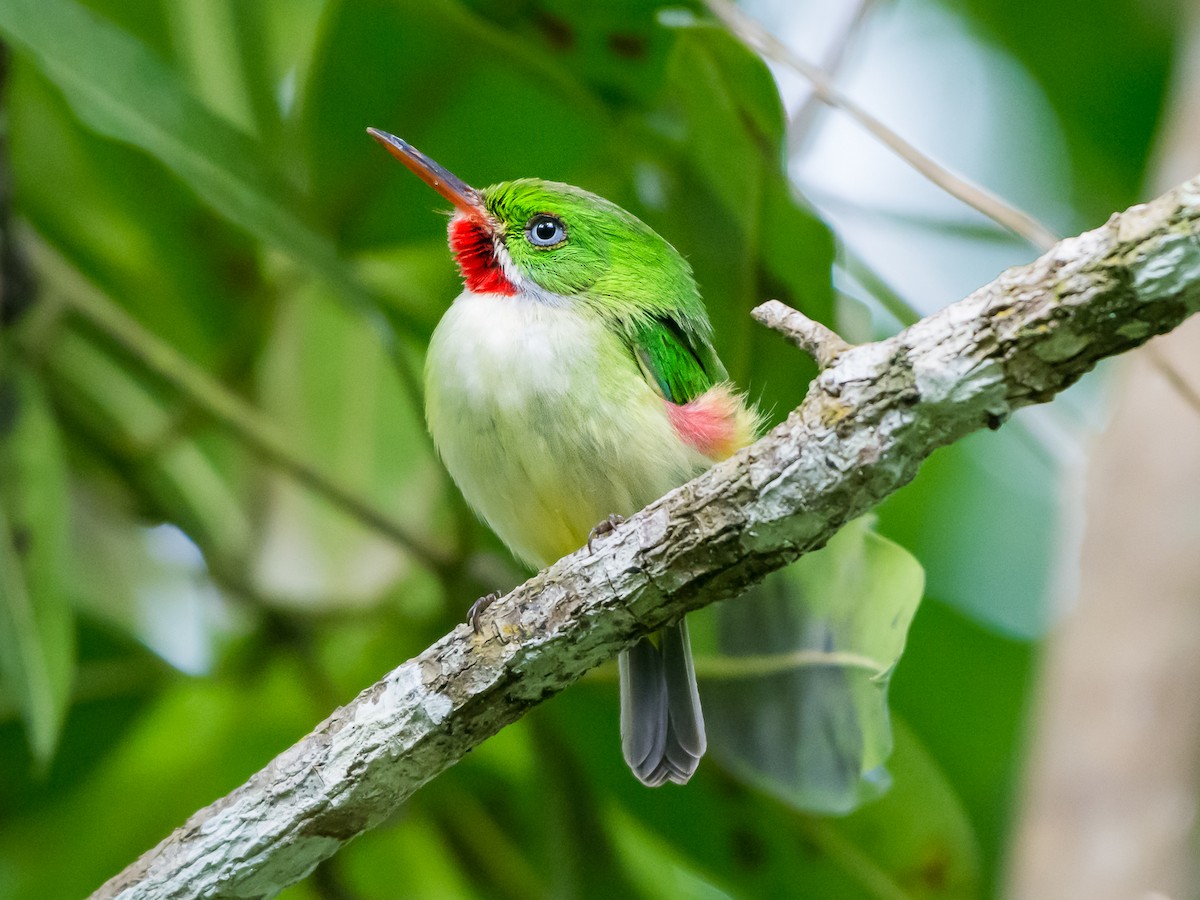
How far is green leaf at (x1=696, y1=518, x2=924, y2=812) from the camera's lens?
1.75 meters

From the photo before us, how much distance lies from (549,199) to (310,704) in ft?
4.97

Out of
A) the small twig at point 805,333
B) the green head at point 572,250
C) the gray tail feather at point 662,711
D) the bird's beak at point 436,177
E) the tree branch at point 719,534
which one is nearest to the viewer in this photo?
the tree branch at point 719,534

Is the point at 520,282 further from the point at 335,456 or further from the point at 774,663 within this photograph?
the point at 335,456

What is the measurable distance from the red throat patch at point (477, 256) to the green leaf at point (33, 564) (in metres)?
0.98

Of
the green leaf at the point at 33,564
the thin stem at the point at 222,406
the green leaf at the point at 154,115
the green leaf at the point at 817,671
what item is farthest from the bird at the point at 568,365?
the green leaf at the point at 33,564

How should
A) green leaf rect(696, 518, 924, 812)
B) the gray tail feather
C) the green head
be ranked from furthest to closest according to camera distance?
the gray tail feather
the green head
green leaf rect(696, 518, 924, 812)

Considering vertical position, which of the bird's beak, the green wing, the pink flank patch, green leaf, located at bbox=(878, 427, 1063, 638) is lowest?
green leaf, located at bbox=(878, 427, 1063, 638)

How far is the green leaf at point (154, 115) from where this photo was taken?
1.98 m

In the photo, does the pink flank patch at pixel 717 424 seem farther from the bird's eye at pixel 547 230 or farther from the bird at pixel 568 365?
the bird's eye at pixel 547 230

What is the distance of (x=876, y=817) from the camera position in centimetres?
254

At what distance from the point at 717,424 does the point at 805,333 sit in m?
0.52

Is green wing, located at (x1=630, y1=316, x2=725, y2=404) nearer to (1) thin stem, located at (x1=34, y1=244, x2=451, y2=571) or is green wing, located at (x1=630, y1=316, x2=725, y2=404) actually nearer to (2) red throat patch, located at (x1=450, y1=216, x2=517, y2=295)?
(2) red throat patch, located at (x1=450, y1=216, x2=517, y2=295)

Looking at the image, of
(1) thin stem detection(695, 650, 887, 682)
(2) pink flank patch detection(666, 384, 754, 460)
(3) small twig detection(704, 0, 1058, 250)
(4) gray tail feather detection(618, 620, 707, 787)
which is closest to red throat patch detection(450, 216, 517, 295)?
(2) pink flank patch detection(666, 384, 754, 460)

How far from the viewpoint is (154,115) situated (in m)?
2.08
